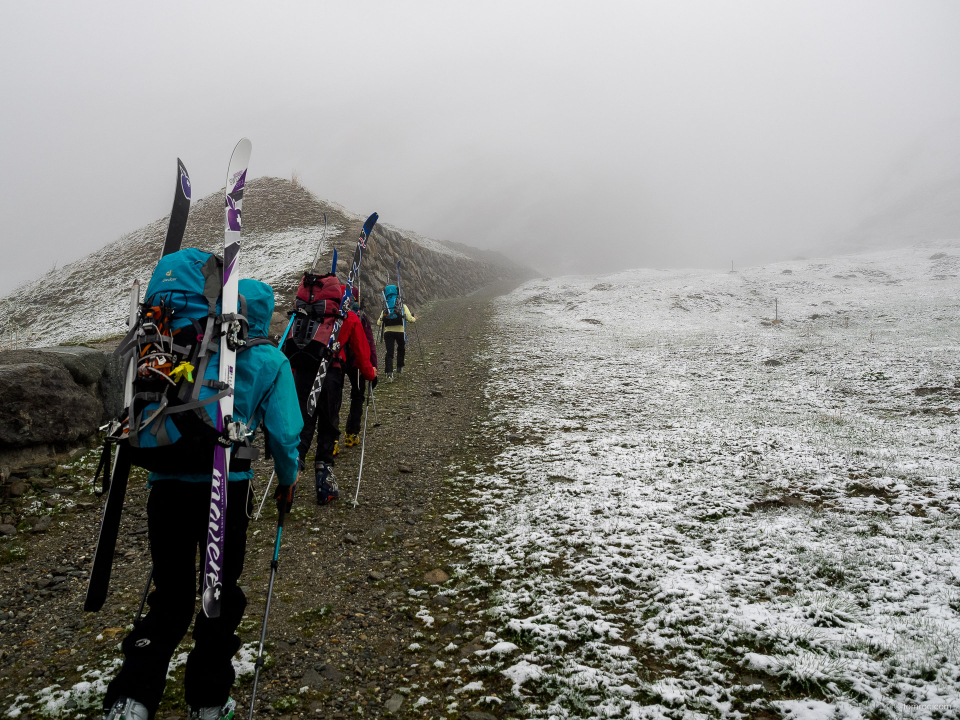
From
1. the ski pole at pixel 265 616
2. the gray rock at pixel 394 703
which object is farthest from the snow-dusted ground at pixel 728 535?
the ski pole at pixel 265 616

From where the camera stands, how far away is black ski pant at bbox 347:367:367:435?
33.2ft

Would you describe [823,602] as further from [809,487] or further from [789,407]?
[789,407]

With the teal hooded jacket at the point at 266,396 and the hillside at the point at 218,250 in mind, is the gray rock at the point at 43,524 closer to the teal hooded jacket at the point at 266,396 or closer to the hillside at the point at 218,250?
the teal hooded jacket at the point at 266,396

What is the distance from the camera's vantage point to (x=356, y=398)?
1050cm

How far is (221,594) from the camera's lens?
142 inches

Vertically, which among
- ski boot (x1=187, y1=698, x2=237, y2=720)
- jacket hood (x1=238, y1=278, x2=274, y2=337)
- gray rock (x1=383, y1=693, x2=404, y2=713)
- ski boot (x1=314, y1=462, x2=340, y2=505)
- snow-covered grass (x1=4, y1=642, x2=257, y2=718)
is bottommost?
gray rock (x1=383, y1=693, x2=404, y2=713)

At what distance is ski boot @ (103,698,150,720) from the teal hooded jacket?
4.72 feet

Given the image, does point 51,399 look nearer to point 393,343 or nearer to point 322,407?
point 322,407

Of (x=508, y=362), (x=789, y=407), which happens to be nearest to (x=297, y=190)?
(x=508, y=362)

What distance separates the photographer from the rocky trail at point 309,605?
14.4ft

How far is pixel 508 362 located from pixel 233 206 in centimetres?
1486

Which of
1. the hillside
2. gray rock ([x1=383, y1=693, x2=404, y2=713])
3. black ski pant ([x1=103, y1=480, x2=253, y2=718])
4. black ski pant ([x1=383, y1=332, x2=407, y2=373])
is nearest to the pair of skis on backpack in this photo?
black ski pant ([x1=103, y1=480, x2=253, y2=718])

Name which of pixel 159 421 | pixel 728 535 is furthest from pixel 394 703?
pixel 728 535

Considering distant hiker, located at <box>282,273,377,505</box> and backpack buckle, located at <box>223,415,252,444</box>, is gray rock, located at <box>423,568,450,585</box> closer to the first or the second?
distant hiker, located at <box>282,273,377,505</box>
